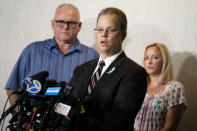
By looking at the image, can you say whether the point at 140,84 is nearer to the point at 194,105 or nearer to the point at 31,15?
the point at 194,105

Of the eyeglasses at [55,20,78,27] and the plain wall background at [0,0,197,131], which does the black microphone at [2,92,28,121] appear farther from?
the plain wall background at [0,0,197,131]

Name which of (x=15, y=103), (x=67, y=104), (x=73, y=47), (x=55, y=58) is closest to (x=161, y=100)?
(x=73, y=47)

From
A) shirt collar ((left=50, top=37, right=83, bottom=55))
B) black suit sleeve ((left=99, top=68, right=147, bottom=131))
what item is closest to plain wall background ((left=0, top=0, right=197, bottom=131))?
shirt collar ((left=50, top=37, right=83, bottom=55))

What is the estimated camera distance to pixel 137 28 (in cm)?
272

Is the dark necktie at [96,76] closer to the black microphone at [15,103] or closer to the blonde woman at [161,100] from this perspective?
the black microphone at [15,103]

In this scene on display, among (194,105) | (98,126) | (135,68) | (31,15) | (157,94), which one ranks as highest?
(31,15)

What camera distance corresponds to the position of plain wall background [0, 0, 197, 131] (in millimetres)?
2562

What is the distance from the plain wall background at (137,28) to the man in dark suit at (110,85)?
1328 millimetres

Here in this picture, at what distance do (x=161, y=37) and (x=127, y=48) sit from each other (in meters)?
0.38

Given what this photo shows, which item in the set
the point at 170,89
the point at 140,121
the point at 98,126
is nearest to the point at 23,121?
the point at 98,126

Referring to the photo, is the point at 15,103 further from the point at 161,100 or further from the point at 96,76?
the point at 161,100

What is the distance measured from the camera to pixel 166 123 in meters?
2.09

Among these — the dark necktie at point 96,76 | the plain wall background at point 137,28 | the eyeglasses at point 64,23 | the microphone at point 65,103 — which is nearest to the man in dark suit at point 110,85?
the dark necktie at point 96,76

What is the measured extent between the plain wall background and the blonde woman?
0.34 m
